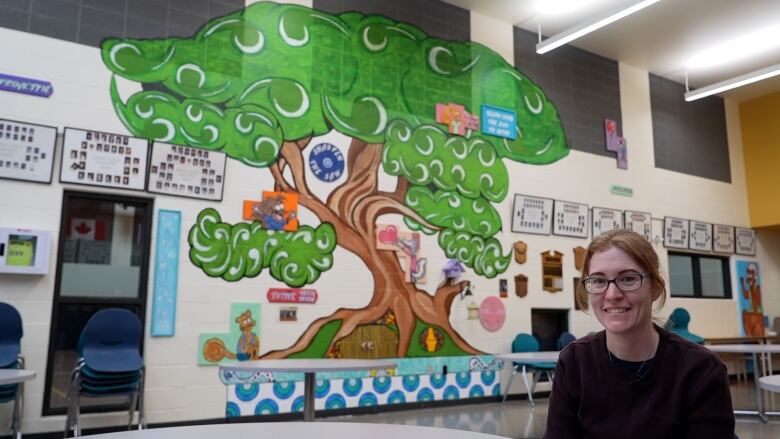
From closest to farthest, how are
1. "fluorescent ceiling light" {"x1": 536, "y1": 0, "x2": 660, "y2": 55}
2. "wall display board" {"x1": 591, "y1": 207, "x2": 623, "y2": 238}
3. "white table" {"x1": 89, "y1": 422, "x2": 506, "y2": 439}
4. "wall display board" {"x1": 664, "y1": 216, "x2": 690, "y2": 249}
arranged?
"white table" {"x1": 89, "y1": 422, "x2": 506, "y2": 439}
"fluorescent ceiling light" {"x1": 536, "y1": 0, "x2": 660, "y2": 55}
"wall display board" {"x1": 591, "y1": 207, "x2": 623, "y2": 238}
"wall display board" {"x1": 664, "y1": 216, "x2": 690, "y2": 249}

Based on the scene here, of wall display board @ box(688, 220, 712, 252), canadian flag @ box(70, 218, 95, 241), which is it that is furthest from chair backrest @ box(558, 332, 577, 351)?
→ canadian flag @ box(70, 218, 95, 241)

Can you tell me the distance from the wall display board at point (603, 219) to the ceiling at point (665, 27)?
2151 mm

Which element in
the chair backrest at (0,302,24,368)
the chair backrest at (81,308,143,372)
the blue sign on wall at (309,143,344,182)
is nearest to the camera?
the chair backrest at (0,302,24,368)

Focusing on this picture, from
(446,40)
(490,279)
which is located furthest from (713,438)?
(446,40)

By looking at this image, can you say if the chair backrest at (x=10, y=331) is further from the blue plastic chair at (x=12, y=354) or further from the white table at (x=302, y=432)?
the white table at (x=302, y=432)

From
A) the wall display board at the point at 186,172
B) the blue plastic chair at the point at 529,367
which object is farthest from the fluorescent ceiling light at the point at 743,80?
the wall display board at the point at 186,172

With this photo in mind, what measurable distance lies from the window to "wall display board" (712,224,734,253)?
159 mm

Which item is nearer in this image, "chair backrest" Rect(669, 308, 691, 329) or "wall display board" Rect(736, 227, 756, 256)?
"chair backrest" Rect(669, 308, 691, 329)

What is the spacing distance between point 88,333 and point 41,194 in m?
1.09

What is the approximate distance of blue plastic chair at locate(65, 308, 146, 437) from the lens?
13.5ft

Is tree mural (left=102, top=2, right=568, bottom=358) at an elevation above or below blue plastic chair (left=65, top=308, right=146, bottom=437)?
above

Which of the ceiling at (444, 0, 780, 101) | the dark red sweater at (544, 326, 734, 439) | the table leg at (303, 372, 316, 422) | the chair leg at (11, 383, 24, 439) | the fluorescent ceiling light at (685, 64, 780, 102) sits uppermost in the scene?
the ceiling at (444, 0, 780, 101)

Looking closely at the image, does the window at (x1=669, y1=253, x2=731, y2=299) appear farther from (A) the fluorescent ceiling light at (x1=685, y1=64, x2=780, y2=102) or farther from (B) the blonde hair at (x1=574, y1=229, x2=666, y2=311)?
(B) the blonde hair at (x1=574, y1=229, x2=666, y2=311)

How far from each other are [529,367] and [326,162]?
3015 millimetres
